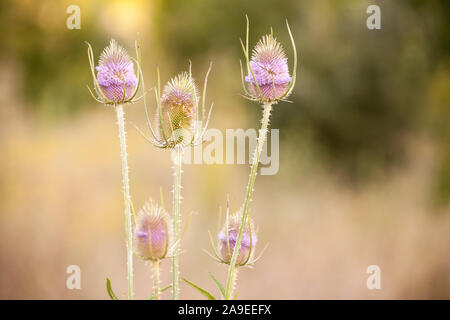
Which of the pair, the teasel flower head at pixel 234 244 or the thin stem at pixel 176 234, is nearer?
the thin stem at pixel 176 234

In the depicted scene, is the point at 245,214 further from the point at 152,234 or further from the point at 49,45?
the point at 49,45

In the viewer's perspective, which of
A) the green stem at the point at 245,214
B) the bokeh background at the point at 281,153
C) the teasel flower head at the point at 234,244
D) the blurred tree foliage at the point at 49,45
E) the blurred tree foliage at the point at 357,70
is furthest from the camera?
the blurred tree foliage at the point at 49,45

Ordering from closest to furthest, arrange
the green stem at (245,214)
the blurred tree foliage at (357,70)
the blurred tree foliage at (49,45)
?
the green stem at (245,214), the blurred tree foliage at (357,70), the blurred tree foliage at (49,45)

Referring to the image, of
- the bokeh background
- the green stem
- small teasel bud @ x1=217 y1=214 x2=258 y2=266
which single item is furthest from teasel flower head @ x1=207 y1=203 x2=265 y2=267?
the bokeh background

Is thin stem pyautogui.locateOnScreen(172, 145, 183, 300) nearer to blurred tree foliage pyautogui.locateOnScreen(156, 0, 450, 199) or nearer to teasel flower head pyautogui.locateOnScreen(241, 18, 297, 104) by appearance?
teasel flower head pyautogui.locateOnScreen(241, 18, 297, 104)

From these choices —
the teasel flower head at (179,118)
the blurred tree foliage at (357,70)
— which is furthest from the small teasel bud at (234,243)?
the blurred tree foliage at (357,70)

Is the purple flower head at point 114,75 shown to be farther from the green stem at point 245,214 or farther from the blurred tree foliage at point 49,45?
the blurred tree foliage at point 49,45
